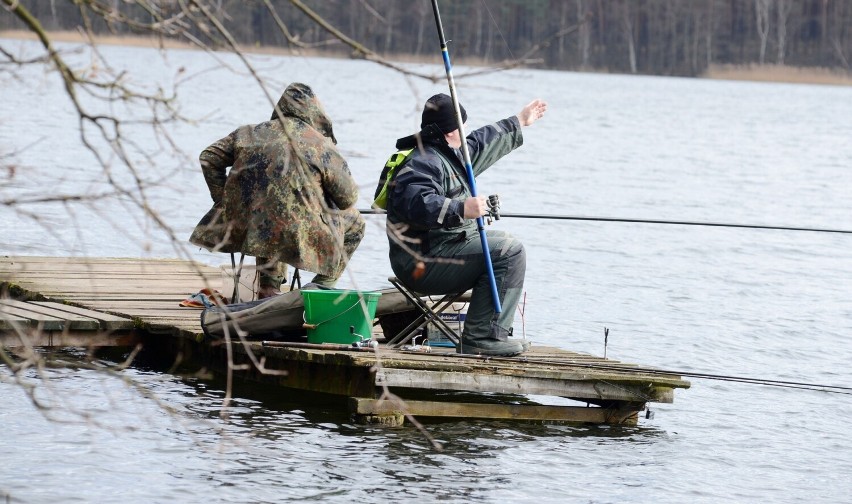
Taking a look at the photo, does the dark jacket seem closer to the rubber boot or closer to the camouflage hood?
the rubber boot

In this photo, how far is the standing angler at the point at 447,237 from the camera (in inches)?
284

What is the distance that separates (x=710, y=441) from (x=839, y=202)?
18296 mm

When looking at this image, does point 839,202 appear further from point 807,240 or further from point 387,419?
point 387,419

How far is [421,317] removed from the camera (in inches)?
302

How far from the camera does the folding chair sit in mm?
7477

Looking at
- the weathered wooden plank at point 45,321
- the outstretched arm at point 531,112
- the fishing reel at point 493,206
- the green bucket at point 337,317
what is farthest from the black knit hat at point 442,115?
the weathered wooden plank at point 45,321

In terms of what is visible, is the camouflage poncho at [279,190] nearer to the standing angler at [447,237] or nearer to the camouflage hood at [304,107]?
the camouflage hood at [304,107]

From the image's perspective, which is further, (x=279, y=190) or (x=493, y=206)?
(x=279, y=190)

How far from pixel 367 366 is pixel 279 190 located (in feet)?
3.93

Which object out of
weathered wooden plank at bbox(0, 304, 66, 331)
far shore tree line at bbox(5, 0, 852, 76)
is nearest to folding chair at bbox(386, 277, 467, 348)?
weathered wooden plank at bbox(0, 304, 66, 331)

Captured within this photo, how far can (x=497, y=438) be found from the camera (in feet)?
24.9

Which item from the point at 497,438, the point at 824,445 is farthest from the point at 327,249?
the point at 824,445

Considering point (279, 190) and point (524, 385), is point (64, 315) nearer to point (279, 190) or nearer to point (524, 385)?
point (279, 190)

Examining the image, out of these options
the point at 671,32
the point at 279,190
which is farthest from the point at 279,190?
the point at 671,32
